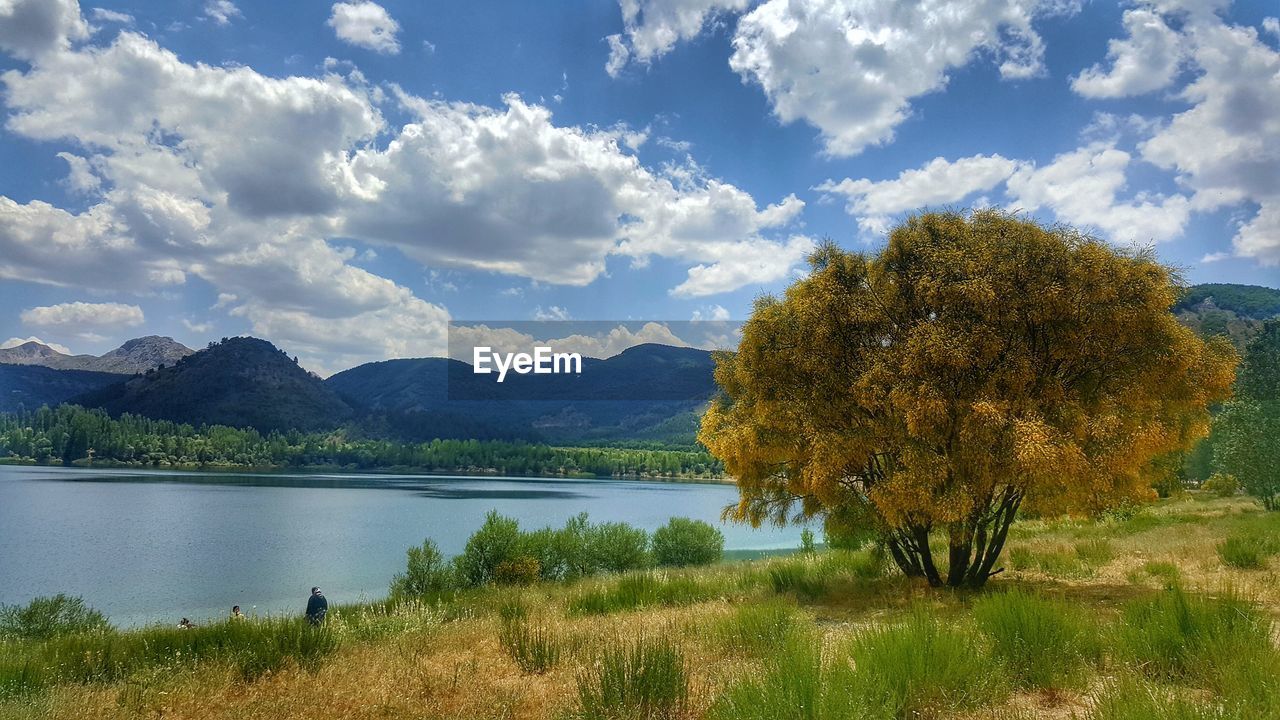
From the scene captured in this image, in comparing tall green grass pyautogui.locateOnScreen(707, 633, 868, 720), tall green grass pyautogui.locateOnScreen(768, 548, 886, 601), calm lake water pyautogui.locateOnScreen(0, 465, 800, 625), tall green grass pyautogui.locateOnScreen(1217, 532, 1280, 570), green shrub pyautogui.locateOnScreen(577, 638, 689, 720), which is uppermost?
tall green grass pyautogui.locateOnScreen(707, 633, 868, 720)

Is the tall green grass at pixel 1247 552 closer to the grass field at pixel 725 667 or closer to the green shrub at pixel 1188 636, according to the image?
the grass field at pixel 725 667

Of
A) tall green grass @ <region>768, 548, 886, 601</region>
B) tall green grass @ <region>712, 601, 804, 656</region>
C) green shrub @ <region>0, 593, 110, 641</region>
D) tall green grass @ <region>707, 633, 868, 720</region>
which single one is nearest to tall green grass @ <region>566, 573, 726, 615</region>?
tall green grass @ <region>768, 548, 886, 601</region>

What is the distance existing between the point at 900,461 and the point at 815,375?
2.61m

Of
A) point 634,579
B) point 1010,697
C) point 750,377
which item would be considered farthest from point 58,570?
point 1010,697

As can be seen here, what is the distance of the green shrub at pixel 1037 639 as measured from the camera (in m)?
7.30

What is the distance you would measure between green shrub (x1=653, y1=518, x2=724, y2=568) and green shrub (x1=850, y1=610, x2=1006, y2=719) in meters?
33.4

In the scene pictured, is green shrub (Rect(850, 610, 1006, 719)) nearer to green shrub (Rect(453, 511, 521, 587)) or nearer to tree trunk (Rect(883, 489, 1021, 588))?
tree trunk (Rect(883, 489, 1021, 588))

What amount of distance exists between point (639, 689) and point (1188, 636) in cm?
624

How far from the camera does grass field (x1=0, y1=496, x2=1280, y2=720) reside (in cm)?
586

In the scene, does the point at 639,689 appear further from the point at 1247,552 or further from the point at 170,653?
the point at 1247,552

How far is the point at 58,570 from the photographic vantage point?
1623 inches

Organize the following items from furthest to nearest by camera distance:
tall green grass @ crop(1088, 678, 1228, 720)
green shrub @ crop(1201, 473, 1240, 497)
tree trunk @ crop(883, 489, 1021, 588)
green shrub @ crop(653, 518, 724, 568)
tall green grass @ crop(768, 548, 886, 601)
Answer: green shrub @ crop(1201, 473, 1240, 497) → green shrub @ crop(653, 518, 724, 568) → tall green grass @ crop(768, 548, 886, 601) → tree trunk @ crop(883, 489, 1021, 588) → tall green grass @ crop(1088, 678, 1228, 720)

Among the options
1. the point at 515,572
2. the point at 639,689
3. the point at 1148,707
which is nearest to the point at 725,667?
the point at 639,689

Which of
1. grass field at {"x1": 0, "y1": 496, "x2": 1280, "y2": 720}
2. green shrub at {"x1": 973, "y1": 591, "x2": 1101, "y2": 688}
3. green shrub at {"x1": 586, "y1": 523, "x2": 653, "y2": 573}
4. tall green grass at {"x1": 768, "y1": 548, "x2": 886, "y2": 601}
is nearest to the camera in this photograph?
grass field at {"x1": 0, "y1": 496, "x2": 1280, "y2": 720}
